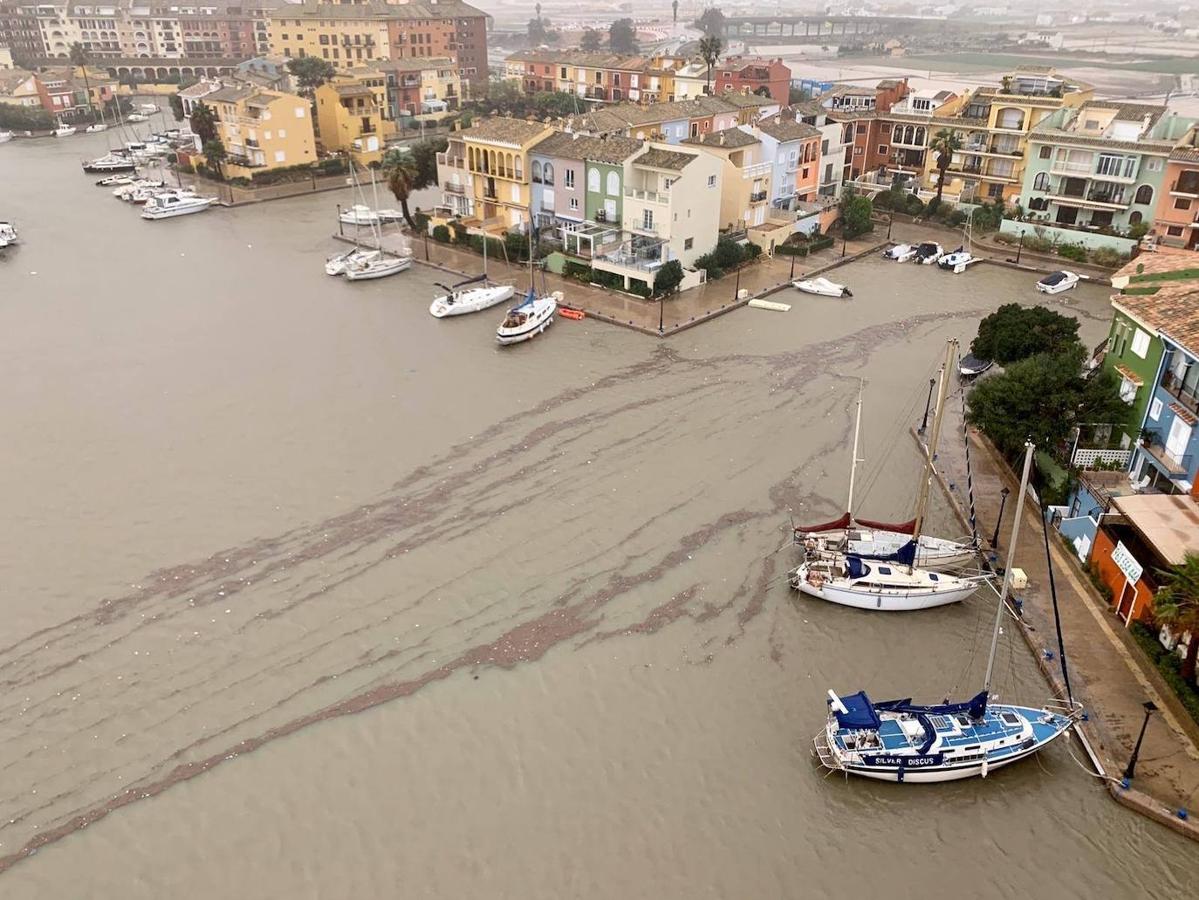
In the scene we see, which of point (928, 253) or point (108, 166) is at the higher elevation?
point (108, 166)

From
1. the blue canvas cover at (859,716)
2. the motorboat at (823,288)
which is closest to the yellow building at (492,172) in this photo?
the motorboat at (823,288)

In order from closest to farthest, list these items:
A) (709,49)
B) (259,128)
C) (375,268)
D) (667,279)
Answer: (667,279)
(375,268)
(259,128)
(709,49)

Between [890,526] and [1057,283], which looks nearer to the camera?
[890,526]

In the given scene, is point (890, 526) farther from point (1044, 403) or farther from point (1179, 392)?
point (1179, 392)

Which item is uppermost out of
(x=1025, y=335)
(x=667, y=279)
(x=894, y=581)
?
(x=1025, y=335)

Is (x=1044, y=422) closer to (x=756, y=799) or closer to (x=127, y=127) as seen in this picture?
(x=756, y=799)

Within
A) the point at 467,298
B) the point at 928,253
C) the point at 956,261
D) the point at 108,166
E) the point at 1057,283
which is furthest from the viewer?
the point at 108,166

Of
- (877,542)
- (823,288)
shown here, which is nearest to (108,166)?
(823,288)

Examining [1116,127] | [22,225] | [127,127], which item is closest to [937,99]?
[1116,127]

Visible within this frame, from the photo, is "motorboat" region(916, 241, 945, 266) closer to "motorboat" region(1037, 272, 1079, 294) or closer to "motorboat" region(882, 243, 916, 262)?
"motorboat" region(882, 243, 916, 262)
